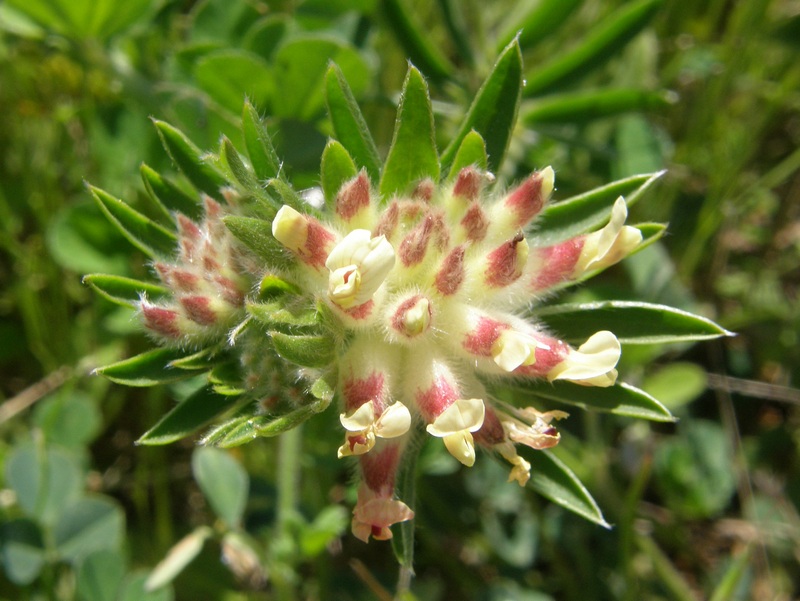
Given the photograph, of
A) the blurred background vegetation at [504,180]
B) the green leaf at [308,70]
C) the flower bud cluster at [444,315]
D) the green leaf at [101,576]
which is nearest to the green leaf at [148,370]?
the flower bud cluster at [444,315]

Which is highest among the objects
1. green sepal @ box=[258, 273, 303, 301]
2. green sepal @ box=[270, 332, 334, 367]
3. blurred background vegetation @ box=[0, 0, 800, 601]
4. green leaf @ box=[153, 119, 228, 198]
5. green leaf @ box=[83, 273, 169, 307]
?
green leaf @ box=[153, 119, 228, 198]

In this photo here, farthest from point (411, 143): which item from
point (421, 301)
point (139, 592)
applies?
point (139, 592)

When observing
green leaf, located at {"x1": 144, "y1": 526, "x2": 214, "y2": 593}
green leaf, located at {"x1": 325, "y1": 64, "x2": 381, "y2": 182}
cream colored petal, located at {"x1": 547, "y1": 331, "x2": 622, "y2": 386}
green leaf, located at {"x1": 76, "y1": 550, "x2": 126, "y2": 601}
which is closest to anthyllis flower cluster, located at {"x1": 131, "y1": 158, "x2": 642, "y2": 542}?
cream colored petal, located at {"x1": 547, "y1": 331, "x2": 622, "y2": 386}

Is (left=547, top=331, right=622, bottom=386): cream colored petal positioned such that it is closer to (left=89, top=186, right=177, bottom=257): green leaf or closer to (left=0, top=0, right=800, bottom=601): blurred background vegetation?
(left=89, top=186, right=177, bottom=257): green leaf

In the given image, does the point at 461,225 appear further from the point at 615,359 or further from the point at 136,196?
the point at 136,196

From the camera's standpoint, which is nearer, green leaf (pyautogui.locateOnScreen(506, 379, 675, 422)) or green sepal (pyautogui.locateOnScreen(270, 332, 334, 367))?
green sepal (pyautogui.locateOnScreen(270, 332, 334, 367))

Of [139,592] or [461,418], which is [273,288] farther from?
[139,592]
